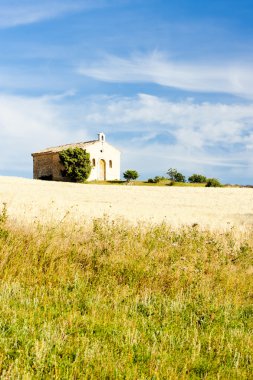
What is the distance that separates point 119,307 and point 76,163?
5130cm

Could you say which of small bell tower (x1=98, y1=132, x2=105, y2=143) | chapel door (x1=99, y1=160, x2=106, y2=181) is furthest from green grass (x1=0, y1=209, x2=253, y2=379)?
small bell tower (x1=98, y1=132, x2=105, y2=143)

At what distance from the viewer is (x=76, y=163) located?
55.4 meters

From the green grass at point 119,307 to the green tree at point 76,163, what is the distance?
47.0 metres

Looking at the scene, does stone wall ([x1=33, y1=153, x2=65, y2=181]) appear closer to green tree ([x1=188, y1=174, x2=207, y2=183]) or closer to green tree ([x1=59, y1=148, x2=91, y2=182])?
green tree ([x1=59, y1=148, x2=91, y2=182])

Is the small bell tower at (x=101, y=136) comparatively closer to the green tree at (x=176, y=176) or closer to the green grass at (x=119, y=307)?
the green tree at (x=176, y=176)

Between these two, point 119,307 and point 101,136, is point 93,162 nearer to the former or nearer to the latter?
point 101,136

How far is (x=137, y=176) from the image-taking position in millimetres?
61188

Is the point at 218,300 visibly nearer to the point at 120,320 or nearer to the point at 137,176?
the point at 120,320

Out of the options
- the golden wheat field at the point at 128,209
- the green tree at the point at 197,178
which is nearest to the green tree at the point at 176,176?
the green tree at the point at 197,178

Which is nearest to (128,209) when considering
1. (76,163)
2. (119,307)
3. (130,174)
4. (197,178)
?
(119,307)

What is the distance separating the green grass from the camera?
349 centimetres

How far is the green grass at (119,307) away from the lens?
3.49m

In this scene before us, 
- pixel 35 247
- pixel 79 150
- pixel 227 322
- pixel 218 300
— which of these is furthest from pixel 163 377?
pixel 79 150

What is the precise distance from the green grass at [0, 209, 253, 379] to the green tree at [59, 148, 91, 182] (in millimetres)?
46956
